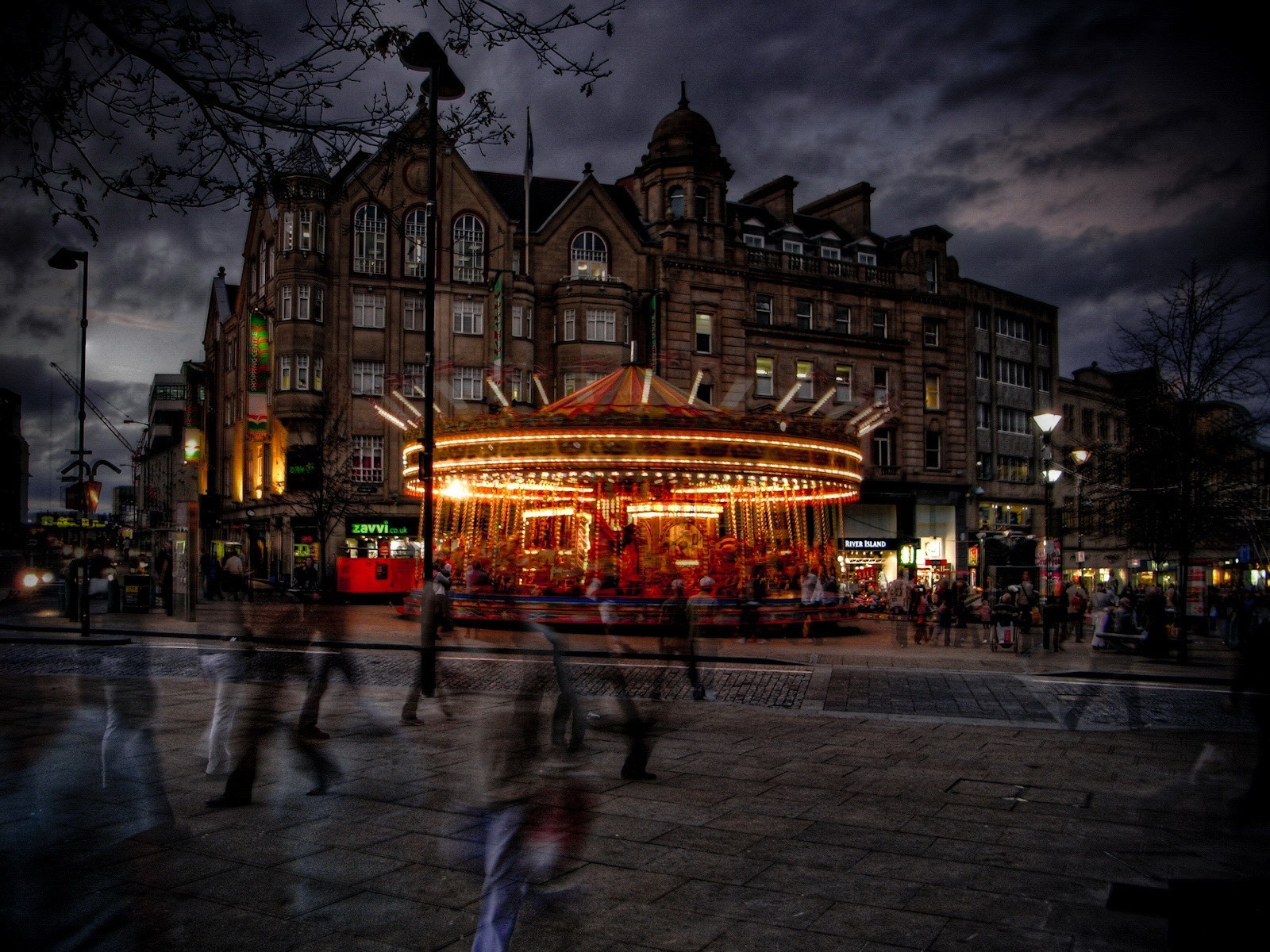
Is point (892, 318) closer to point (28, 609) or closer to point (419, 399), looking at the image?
point (419, 399)

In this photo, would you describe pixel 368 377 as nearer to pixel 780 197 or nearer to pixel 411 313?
pixel 411 313

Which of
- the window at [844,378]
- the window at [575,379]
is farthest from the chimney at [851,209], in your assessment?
the window at [575,379]

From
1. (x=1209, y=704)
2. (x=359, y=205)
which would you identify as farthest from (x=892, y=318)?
(x=1209, y=704)

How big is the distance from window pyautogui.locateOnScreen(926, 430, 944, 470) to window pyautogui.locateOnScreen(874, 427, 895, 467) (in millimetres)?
2016

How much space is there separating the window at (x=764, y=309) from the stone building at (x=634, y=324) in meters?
0.07

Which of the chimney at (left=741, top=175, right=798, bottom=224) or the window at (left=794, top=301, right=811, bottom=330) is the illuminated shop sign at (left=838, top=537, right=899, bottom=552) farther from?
the chimney at (left=741, top=175, right=798, bottom=224)

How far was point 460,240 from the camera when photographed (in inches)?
1647

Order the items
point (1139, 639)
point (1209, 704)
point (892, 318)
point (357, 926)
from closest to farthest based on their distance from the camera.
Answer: point (357, 926) < point (1209, 704) < point (1139, 639) < point (892, 318)

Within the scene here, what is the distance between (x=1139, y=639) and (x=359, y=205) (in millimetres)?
31801

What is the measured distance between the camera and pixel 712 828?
7484 mm

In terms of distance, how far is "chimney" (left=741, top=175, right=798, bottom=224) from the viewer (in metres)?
50.7

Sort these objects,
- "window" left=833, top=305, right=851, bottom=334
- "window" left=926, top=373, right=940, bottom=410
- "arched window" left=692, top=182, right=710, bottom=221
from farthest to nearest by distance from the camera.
Result: "window" left=926, top=373, right=940, bottom=410 < "window" left=833, top=305, right=851, bottom=334 < "arched window" left=692, top=182, right=710, bottom=221

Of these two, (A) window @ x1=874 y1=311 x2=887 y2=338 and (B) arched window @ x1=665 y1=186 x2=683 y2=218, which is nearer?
(B) arched window @ x1=665 y1=186 x2=683 y2=218

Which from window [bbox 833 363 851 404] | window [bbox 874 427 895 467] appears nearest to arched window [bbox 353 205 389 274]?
window [bbox 833 363 851 404]
